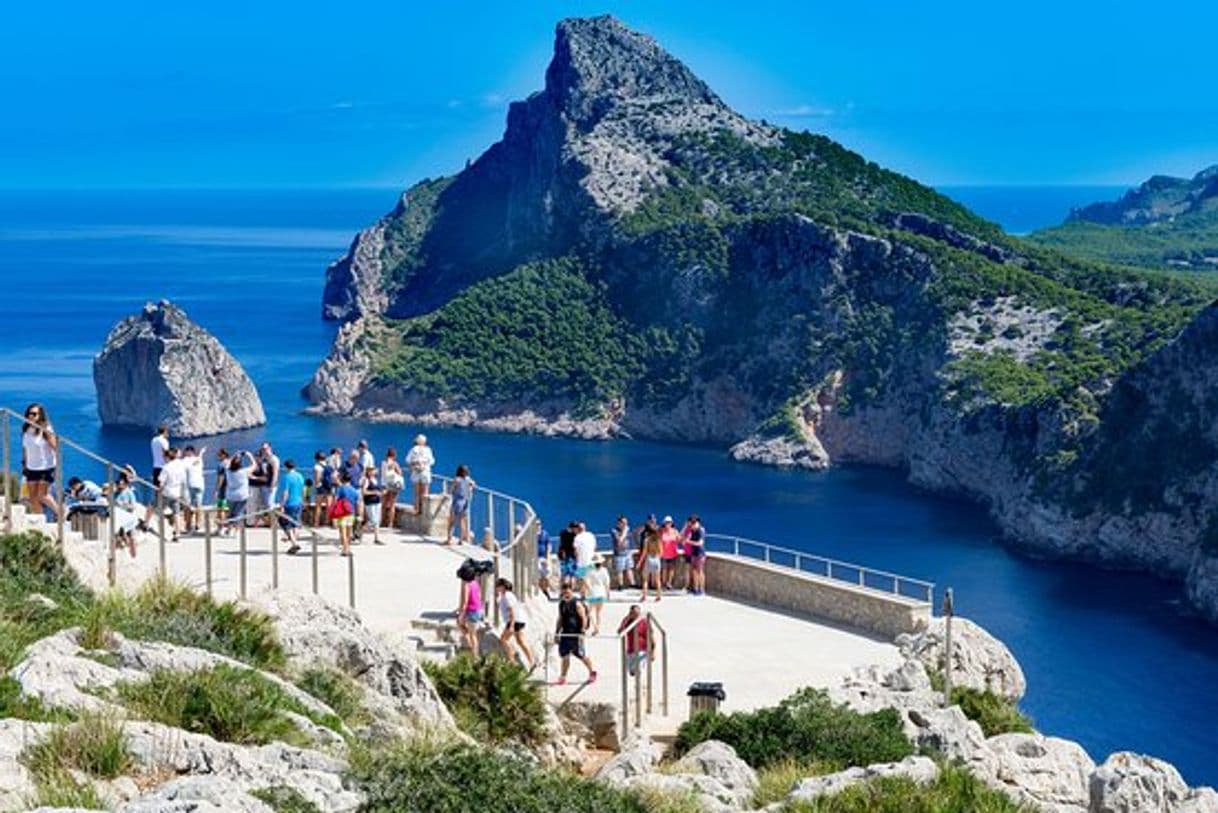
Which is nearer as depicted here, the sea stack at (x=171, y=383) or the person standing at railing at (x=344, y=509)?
the person standing at railing at (x=344, y=509)

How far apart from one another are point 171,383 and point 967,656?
10669cm

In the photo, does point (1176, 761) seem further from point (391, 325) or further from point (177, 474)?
point (391, 325)

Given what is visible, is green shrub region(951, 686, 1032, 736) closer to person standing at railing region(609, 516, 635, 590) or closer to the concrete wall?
the concrete wall

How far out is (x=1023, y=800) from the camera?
50.0 ft

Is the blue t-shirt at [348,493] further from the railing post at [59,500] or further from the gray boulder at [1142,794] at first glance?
the gray boulder at [1142,794]

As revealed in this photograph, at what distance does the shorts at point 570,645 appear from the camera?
19.3 m

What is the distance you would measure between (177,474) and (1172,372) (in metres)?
77.0

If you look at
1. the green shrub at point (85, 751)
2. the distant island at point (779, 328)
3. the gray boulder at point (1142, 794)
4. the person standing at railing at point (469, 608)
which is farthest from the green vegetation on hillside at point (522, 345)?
the green shrub at point (85, 751)

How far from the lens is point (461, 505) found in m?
24.4

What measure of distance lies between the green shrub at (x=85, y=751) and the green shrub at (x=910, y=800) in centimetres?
427

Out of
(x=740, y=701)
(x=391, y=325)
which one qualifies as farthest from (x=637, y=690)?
(x=391, y=325)

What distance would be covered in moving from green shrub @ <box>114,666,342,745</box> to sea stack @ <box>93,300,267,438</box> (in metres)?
112

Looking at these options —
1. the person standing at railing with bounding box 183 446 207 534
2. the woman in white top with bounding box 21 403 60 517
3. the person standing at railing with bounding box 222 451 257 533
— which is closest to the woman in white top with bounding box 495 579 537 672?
the woman in white top with bounding box 21 403 60 517

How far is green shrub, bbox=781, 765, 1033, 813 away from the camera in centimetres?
1323
